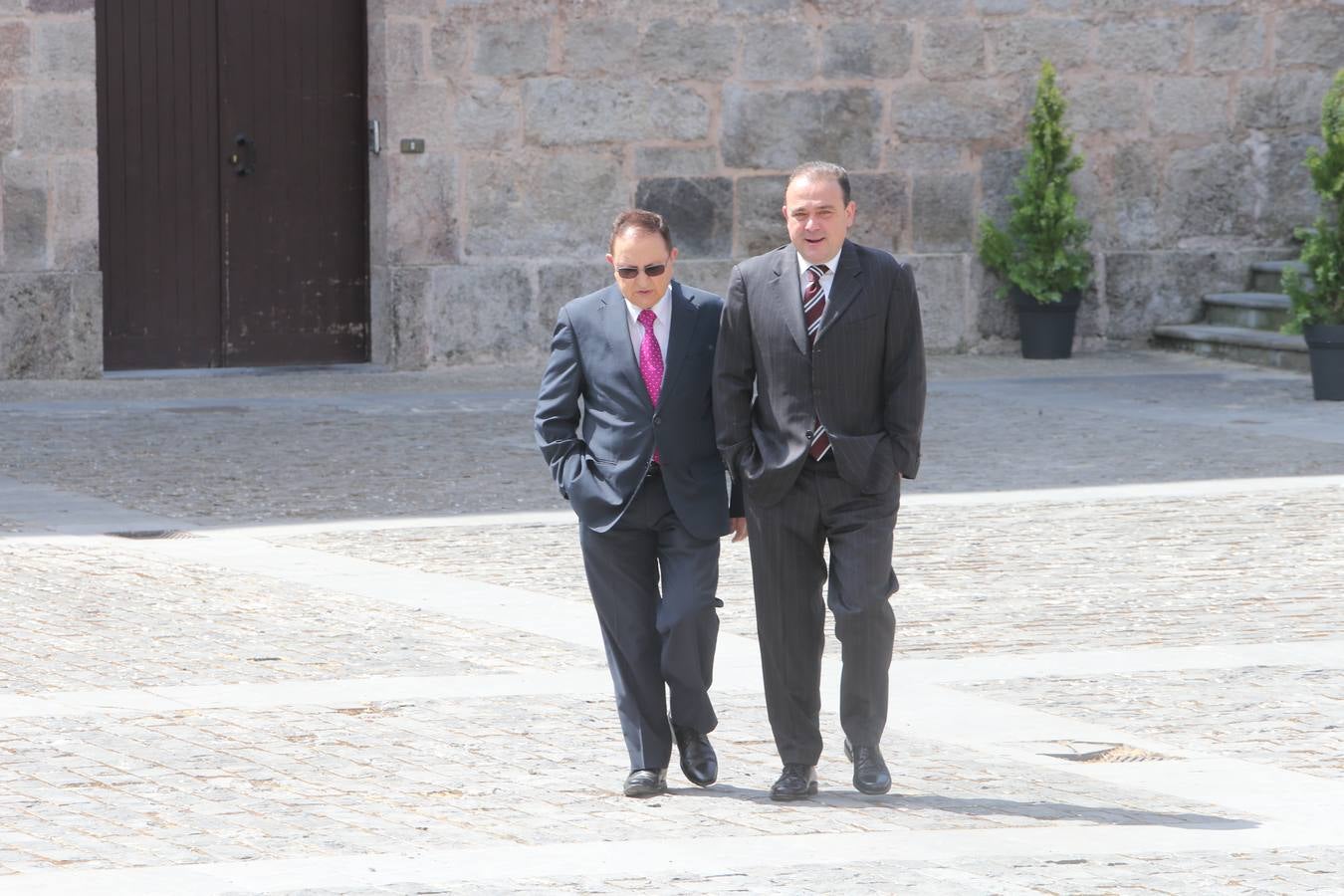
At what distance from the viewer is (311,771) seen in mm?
5855

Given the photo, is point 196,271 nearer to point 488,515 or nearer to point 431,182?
point 431,182

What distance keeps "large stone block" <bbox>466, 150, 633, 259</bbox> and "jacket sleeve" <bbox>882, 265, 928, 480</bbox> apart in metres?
11.0

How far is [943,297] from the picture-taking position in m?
17.5

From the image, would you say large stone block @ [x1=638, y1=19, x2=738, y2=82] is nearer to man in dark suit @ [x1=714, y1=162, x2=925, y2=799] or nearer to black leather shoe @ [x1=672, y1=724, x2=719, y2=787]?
man in dark suit @ [x1=714, y1=162, x2=925, y2=799]

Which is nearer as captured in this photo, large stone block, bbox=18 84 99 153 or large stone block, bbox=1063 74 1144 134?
large stone block, bbox=18 84 99 153

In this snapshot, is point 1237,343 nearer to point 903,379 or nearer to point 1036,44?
point 1036,44

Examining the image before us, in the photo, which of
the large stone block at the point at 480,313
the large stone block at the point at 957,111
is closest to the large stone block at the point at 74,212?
the large stone block at the point at 480,313

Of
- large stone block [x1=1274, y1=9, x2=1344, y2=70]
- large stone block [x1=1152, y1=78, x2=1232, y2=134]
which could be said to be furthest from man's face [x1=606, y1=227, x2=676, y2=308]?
large stone block [x1=1274, y1=9, x2=1344, y2=70]

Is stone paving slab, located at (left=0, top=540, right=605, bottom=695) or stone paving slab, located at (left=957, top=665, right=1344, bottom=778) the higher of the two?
stone paving slab, located at (left=957, top=665, right=1344, bottom=778)

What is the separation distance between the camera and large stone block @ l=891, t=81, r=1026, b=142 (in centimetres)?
1722

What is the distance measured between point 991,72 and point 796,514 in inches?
483

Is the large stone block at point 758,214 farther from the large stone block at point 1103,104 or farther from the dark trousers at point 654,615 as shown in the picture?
→ the dark trousers at point 654,615

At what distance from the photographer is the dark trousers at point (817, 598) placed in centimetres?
561

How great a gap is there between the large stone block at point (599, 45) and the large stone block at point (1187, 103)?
4.16m
